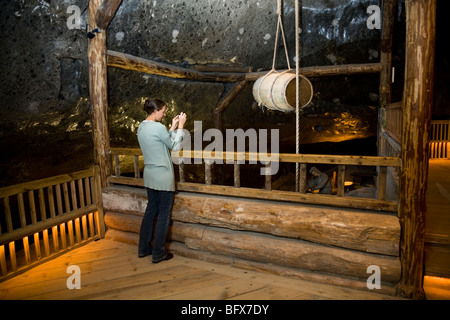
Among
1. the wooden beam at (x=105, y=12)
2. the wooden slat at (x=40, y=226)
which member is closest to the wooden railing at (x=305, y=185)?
the wooden slat at (x=40, y=226)

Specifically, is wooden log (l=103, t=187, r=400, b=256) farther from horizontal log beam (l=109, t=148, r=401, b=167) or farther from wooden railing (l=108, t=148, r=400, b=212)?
horizontal log beam (l=109, t=148, r=401, b=167)

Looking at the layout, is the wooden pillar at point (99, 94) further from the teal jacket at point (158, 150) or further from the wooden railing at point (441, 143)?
the wooden railing at point (441, 143)

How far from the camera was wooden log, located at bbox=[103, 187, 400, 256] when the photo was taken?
126 inches

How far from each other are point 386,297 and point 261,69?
242 inches

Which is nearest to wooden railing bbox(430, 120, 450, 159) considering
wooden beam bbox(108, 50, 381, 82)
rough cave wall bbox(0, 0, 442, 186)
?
rough cave wall bbox(0, 0, 442, 186)

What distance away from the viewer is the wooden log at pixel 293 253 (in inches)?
127

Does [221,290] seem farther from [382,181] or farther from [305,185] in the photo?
[382,181]

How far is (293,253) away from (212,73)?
5.29 meters

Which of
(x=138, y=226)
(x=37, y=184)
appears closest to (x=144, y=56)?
(x=37, y=184)

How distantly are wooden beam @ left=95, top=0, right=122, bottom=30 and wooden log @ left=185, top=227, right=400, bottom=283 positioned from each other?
136 inches

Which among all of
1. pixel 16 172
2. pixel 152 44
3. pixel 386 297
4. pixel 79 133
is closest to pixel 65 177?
pixel 79 133

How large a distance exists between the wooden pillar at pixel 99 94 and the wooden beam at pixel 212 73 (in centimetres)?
35

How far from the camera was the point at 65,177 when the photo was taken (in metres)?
4.28
